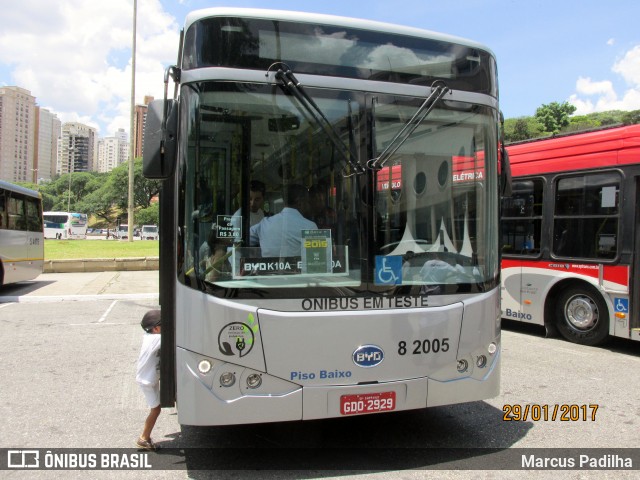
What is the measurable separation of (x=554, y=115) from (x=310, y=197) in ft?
174

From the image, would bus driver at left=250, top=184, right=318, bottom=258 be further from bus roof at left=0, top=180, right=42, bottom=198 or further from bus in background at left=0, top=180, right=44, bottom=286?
bus roof at left=0, top=180, right=42, bottom=198

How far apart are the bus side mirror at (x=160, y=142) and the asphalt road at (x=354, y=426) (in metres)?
2.15

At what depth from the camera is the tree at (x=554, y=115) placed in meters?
49.0

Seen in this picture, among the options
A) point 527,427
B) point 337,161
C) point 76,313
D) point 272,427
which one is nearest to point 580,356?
point 527,427

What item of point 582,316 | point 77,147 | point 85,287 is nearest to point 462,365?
point 582,316

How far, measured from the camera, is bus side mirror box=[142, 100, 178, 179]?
3418 millimetres

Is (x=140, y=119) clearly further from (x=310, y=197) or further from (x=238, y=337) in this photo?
(x=238, y=337)

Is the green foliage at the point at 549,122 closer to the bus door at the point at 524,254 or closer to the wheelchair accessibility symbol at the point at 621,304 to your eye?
the bus door at the point at 524,254

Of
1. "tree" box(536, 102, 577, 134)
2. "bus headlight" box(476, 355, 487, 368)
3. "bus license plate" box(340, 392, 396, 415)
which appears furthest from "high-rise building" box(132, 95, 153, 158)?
"tree" box(536, 102, 577, 134)

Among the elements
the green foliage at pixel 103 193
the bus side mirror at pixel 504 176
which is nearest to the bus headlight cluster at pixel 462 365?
the bus side mirror at pixel 504 176

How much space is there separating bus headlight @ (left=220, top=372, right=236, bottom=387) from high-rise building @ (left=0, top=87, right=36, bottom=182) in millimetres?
119268

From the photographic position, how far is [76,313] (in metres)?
10.8

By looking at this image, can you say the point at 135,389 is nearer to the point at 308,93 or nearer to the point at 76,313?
the point at 308,93

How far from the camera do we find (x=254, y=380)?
3.37m
